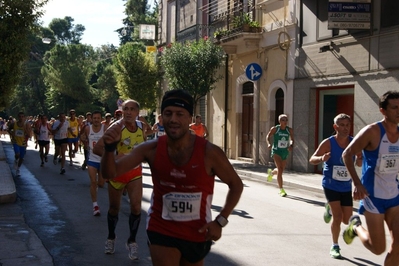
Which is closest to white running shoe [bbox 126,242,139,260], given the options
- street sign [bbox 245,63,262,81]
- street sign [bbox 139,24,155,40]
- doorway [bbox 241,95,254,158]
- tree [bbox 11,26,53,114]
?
street sign [bbox 245,63,262,81]

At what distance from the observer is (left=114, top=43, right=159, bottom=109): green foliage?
3744cm

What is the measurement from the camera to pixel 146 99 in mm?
37938

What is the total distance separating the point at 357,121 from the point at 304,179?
2230mm

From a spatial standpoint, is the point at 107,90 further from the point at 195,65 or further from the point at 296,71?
the point at 296,71

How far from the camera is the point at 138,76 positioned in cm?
3744

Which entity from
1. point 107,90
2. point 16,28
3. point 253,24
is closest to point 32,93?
point 107,90

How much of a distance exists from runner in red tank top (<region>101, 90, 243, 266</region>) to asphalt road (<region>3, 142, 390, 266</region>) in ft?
9.22

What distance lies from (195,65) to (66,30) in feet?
238

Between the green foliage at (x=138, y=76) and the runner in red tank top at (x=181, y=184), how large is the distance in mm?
33107

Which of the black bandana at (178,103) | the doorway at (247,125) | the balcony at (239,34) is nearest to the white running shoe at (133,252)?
the black bandana at (178,103)

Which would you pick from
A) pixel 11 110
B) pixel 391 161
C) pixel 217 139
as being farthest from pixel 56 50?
pixel 391 161

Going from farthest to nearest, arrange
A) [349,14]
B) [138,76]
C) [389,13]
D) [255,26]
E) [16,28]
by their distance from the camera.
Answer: [138,76] → [255,26] → [349,14] → [389,13] → [16,28]

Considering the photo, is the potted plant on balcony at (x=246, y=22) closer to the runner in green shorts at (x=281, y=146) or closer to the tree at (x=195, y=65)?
the tree at (x=195, y=65)

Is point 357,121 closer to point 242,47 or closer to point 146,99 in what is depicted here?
point 242,47
